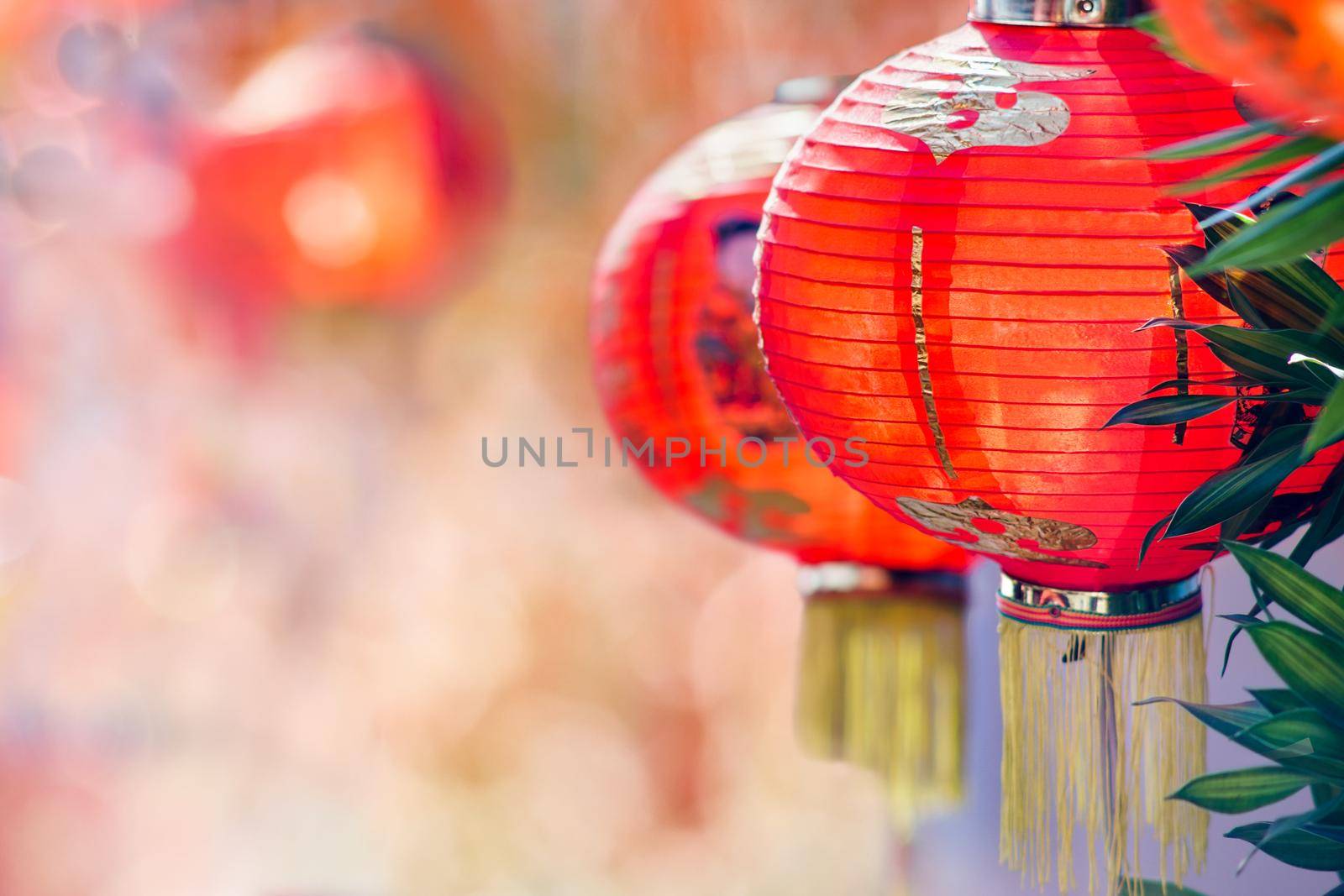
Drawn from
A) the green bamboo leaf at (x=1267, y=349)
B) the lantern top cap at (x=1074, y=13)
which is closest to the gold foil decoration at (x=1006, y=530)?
the green bamboo leaf at (x=1267, y=349)

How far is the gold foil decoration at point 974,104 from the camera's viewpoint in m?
0.61

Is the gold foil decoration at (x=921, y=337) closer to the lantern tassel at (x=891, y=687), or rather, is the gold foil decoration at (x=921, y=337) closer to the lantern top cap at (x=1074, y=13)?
the lantern top cap at (x=1074, y=13)

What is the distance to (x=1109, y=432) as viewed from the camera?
622mm

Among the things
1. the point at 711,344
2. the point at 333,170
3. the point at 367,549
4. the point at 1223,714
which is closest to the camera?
the point at 1223,714

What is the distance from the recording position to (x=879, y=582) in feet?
3.18

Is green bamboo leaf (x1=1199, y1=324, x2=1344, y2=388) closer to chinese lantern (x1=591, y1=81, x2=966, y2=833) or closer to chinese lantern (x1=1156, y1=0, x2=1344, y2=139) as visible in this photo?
chinese lantern (x1=1156, y1=0, x2=1344, y2=139)

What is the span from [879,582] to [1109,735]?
0.26 m

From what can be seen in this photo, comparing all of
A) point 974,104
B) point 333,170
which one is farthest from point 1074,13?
point 333,170

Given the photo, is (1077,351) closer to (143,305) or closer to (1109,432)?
(1109,432)

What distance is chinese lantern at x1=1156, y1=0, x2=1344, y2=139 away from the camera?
49 cm

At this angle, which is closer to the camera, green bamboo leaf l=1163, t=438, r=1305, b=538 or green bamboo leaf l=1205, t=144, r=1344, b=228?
green bamboo leaf l=1205, t=144, r=1344, b=228

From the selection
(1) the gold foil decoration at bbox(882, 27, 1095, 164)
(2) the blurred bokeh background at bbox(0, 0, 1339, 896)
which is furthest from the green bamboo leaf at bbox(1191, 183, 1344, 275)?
(2) the blurred bokeh background at bbox(0, 0, 1339, 896)

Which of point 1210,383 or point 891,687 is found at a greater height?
point 1210,383

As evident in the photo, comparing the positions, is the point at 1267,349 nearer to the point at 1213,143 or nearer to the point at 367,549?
the point at 1213,143
